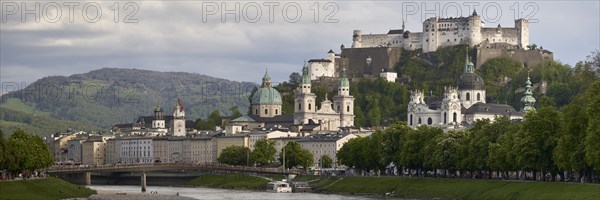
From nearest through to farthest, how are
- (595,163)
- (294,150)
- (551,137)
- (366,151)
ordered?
1. (595,163)
2. (551,137)
3. (366,151)
4. (294,150)

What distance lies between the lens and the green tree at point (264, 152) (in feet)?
614

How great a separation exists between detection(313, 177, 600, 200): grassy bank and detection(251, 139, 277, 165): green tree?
45025 mm

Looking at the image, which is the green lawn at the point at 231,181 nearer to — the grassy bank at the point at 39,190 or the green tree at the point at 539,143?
the grassy bank at the point at 39,190

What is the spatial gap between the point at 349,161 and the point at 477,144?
120 feet

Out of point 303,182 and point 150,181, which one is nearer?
point 303,182

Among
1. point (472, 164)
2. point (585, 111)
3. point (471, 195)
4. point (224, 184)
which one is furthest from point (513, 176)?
point (224, 184)

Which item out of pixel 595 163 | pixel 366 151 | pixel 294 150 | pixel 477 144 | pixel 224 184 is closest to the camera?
pixel 595 163

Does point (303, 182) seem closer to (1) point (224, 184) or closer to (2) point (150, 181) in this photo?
(1) point (224, 184)

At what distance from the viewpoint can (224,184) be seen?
16012cm

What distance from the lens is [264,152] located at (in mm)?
189875

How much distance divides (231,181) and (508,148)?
62625mm

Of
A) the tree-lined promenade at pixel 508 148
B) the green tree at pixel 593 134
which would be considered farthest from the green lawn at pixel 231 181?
the green tree at pixel 593 134

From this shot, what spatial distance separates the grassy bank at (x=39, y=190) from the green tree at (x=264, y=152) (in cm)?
7049

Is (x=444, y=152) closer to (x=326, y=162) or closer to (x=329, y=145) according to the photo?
(x=326, y=162)
